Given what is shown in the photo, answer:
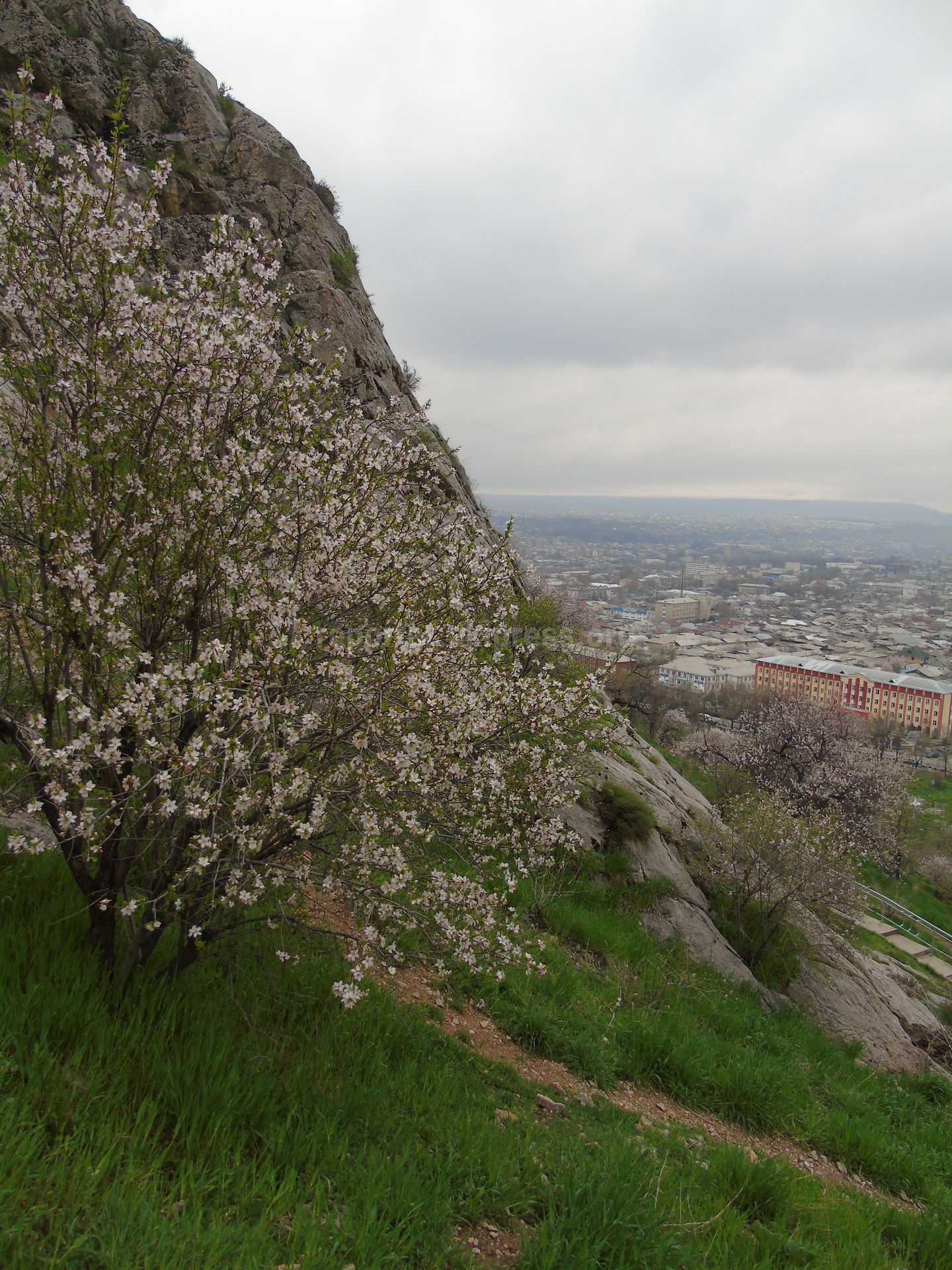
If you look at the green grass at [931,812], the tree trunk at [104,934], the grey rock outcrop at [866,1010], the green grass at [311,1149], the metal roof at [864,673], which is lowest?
the green grass at [931,812]

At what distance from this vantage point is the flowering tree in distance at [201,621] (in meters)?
3.76

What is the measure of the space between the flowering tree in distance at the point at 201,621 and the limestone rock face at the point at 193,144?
33.8 ft

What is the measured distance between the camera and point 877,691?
81.9m

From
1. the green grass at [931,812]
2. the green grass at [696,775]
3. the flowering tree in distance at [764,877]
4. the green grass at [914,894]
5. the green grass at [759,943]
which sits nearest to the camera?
the green grass at [759,943]

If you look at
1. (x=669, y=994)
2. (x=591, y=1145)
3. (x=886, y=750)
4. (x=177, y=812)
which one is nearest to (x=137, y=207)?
(x=177, y=812)

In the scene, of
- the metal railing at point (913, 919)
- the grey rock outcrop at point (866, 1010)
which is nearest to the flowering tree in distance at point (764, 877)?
the grey rock outcrop at point (866, 1010)

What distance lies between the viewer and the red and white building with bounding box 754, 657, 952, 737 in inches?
3137

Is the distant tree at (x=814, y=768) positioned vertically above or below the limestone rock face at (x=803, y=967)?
below

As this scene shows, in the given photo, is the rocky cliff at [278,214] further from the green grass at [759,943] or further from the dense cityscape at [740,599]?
the dense cityscape at [740,599]

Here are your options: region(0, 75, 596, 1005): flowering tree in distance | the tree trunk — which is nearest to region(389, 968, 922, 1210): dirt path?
region(0, 75, 596, 1005): flowering tree in distance

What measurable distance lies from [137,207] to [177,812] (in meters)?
4.38

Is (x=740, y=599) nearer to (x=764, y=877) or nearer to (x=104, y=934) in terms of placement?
(x=764, y=877)

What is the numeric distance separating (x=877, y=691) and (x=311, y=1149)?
9539 centimetres

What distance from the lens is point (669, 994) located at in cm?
854
